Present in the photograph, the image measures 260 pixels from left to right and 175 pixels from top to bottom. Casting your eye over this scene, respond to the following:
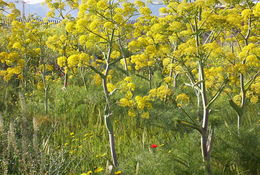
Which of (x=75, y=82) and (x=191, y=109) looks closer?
(x=191, y=109)

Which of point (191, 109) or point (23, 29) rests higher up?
→ point (23, 29)

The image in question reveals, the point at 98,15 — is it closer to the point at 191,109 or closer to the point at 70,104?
the point at 191,109

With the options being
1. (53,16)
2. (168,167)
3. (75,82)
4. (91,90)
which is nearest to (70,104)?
(91,90)

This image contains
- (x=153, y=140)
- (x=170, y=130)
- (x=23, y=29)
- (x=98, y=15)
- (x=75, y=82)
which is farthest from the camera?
(x=75, y=82)

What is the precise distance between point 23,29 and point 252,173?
15.5 feet

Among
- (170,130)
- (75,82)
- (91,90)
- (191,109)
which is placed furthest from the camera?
(75,82)

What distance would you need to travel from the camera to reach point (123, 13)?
4.00m

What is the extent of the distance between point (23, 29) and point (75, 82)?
2887mm

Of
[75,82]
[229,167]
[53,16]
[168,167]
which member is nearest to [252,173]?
[229,167]

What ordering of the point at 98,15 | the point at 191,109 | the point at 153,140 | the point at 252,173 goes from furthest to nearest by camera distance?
the point at 191,109 → the point at 153,140 → the point at 98,15 → the point at 252,173

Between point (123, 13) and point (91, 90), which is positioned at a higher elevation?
point (123, 13)

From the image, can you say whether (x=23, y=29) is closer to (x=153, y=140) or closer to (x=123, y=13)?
(x=123, y=13)

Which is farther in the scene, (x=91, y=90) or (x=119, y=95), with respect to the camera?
(x=91, y=90)

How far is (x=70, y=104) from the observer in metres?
6.27
